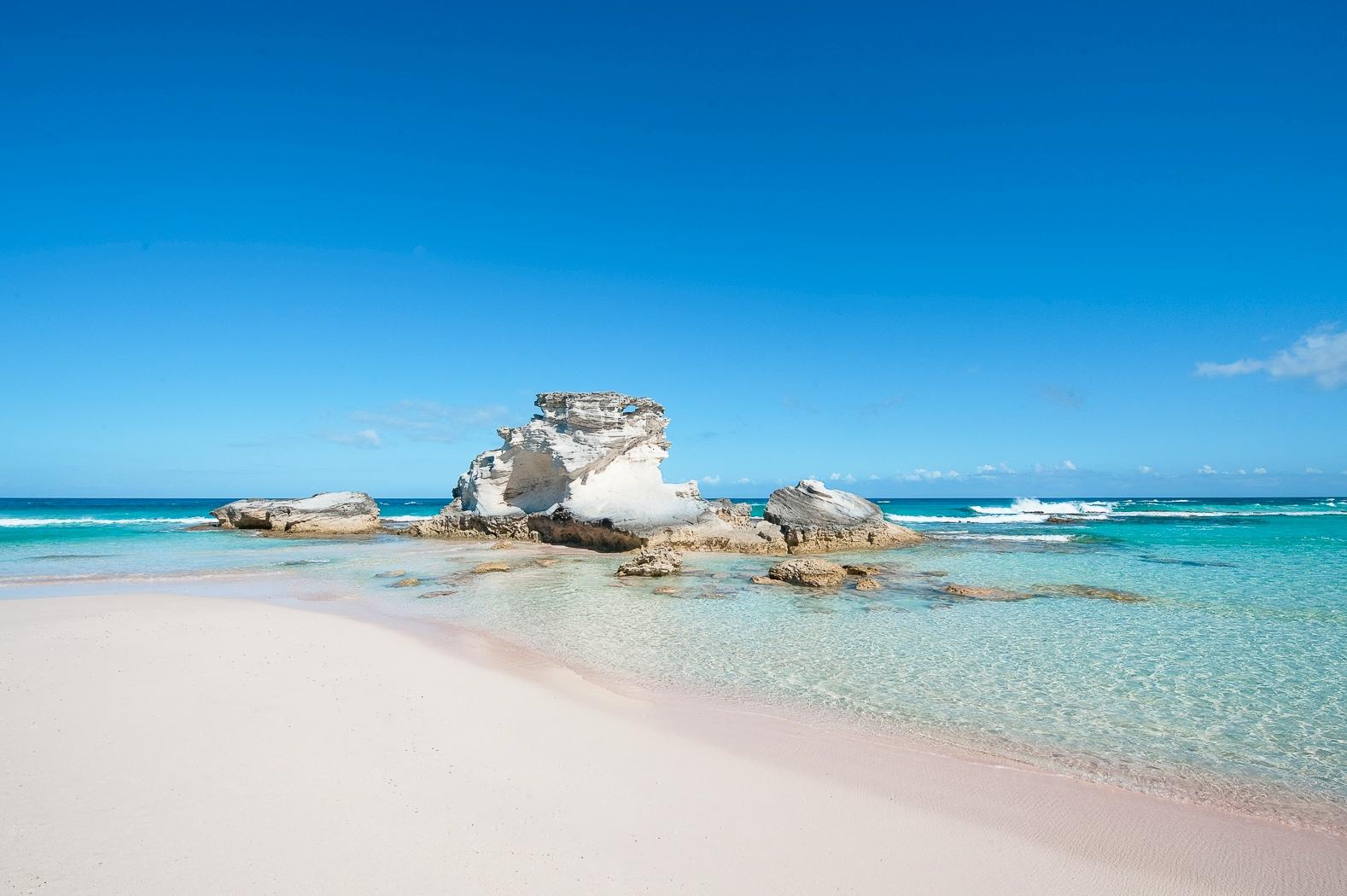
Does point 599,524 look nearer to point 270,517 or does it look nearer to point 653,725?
point 653,725

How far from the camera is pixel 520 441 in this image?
29000 millimetres

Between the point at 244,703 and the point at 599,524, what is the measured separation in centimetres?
1790

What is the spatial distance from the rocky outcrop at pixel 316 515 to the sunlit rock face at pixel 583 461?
8.85 metres

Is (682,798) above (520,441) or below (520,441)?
below

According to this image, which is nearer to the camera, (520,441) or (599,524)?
(599,524)

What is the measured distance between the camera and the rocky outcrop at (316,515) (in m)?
33.8

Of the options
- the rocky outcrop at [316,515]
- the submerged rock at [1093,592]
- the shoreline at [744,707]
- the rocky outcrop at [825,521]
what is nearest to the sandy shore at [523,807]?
the shoreline at [744,707]

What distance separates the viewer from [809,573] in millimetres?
14250

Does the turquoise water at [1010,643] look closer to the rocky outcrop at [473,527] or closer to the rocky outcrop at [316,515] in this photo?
the rocky outcrop at [473,527]

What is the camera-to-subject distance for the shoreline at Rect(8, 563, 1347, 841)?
454 cm

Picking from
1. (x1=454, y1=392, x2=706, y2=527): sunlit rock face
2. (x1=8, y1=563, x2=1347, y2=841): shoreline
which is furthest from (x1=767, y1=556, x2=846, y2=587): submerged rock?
(x1=454, y1=392, x2=706, y2=527): sunlit rock face

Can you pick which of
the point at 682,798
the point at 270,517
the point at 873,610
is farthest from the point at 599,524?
the point at 270,517

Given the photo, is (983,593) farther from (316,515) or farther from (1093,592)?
(316,515)

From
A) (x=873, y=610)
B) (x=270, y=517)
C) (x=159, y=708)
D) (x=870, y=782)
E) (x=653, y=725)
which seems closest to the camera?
(x=870, y=782)
